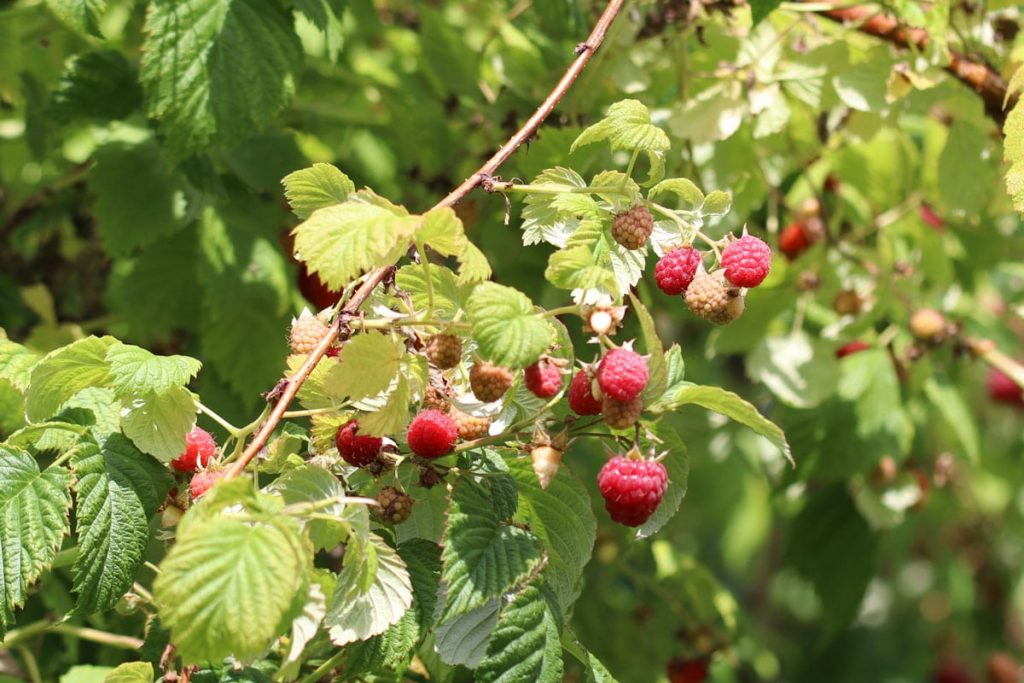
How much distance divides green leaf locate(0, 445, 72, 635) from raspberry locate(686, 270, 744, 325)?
0.65 m

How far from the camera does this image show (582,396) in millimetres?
1095

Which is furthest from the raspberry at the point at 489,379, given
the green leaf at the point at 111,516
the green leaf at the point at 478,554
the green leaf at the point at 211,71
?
the green leaf at the point at 211,71

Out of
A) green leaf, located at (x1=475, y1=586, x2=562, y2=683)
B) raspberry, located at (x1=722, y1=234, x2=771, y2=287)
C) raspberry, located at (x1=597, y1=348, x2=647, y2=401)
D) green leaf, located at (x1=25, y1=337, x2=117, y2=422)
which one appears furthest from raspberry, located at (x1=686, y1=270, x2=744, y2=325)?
green leaf, located at (x1=25, y1=337, x2=117, y2=422)

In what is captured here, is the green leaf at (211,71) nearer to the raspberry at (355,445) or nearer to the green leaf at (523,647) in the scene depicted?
the raspberry at (355,445)

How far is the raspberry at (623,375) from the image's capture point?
1025 millimetres

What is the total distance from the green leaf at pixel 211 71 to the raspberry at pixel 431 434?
0.59m

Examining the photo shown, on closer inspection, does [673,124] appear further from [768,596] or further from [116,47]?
[768,596]

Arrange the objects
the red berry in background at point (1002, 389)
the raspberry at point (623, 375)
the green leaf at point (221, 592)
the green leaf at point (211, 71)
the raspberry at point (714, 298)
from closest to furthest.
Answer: the green leaf at point (221, 592) < the raspberry at point (623, 375) < the raspberry at point (714, 298) < the green leaf at point (211, 71) < the red berry in background at point (1002, 389)

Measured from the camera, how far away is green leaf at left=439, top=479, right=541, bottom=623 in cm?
107

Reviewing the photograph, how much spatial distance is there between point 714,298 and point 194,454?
0.54m

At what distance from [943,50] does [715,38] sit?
0.36m

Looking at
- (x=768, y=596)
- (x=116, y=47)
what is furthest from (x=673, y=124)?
(x=768, y=596)

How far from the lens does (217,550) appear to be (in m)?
0.89

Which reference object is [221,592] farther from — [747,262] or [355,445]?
[747,262]
